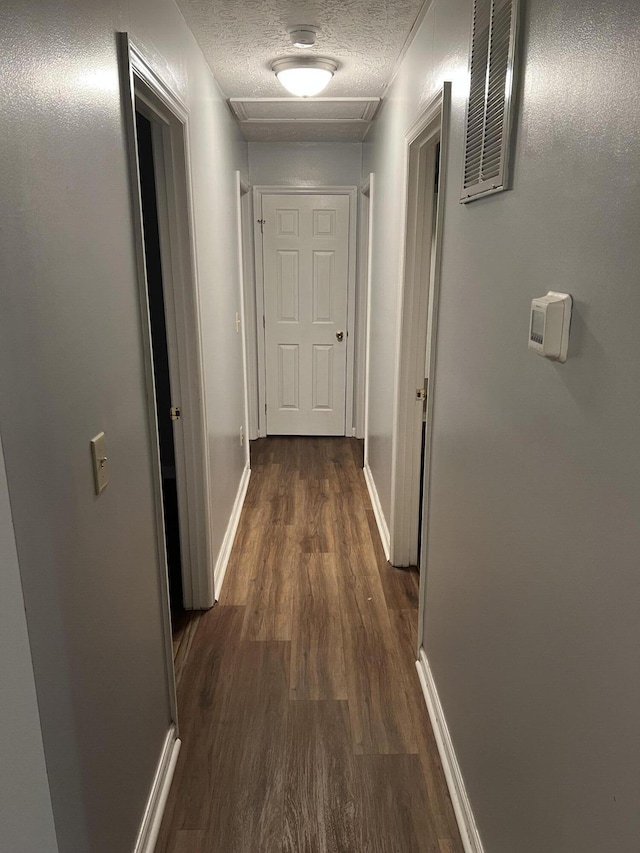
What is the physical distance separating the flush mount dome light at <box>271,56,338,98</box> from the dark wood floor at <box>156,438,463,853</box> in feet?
7.52

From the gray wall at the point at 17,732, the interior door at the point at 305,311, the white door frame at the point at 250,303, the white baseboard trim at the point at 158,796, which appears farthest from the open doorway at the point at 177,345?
the interior door at the point at 305,311

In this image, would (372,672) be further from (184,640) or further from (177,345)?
(177,345)

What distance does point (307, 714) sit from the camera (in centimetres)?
214

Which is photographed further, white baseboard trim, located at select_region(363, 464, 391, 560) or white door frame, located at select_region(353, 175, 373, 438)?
white door frame, located at select_region(353, 175, 373, 438)

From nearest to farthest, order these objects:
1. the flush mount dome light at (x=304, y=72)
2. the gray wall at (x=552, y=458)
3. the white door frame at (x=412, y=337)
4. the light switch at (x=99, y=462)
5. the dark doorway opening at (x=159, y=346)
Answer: the gray wall at (x=552, y=458), the light switch at (x=99, y=462), the white door frame at (x=412, y=337), the flush mount dome light at (x=304, y=72), the dark doorway opening at (x=159, y=346)

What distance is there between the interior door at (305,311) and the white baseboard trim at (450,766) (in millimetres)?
3097

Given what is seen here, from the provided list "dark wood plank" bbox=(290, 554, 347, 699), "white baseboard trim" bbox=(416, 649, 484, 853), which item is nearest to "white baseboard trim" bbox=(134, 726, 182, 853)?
"dark wood plank" bbox=(290, 554, 347, 699)

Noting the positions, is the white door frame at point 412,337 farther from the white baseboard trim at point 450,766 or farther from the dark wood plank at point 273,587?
the white baseboard trim at point 450,766

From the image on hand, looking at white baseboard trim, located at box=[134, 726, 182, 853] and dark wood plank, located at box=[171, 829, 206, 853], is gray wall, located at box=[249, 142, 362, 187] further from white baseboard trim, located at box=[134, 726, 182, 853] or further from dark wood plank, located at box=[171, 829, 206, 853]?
dark wood plank, located at box=[171, 829, 206, 853]

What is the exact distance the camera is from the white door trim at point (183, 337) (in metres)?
2.01

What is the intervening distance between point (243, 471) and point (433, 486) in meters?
2.22

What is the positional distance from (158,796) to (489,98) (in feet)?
6.66

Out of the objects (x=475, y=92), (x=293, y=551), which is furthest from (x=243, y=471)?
(x=475, y=92)

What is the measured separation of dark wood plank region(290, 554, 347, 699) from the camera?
2283mm
